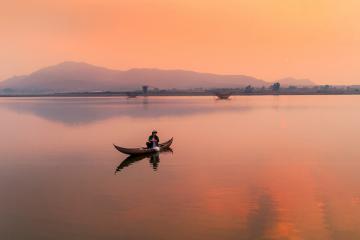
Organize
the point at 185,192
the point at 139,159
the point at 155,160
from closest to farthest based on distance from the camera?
the point at 185,192 < the point at 155,160 < the point at 139,159

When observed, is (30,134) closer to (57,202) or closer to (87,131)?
(87,131)

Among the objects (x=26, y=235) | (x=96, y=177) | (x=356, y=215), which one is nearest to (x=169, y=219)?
(x=26, y=235)

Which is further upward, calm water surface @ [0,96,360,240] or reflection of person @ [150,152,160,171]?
calm water surface @ [0,96,360,240]

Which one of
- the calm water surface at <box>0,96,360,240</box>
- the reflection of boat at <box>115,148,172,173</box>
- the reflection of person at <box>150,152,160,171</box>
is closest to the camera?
the calm water surface at <box>0,96,360,240</box>

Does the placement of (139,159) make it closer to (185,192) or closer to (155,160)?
(155,160)

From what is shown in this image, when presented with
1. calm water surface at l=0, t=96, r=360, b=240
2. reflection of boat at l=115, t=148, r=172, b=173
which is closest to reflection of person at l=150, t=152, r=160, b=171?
reflection of boat at l=115, t=148, r=172, b=173

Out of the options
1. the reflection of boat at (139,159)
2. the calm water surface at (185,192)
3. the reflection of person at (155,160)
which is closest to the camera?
the calm water surface at (185,192)

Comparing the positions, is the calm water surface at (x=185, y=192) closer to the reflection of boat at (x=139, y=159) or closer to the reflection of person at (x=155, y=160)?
the reflection of boat at (x=139, y=159)

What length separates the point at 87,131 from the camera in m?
59.8

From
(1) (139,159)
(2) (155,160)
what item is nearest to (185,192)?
(2) (155,160)

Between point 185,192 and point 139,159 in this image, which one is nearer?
point 185,192

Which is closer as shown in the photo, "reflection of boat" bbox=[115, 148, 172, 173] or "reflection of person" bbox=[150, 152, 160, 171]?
"reflection of boat" bbox=[115, 148, 172, 173]

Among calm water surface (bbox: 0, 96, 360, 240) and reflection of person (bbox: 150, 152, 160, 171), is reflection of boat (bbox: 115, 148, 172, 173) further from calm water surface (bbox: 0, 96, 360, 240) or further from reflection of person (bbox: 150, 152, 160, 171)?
calm water surface (bbox: 0, 96, 360, 240)

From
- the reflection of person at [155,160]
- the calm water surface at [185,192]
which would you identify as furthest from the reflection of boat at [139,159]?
the calm water surface at [185,192]
